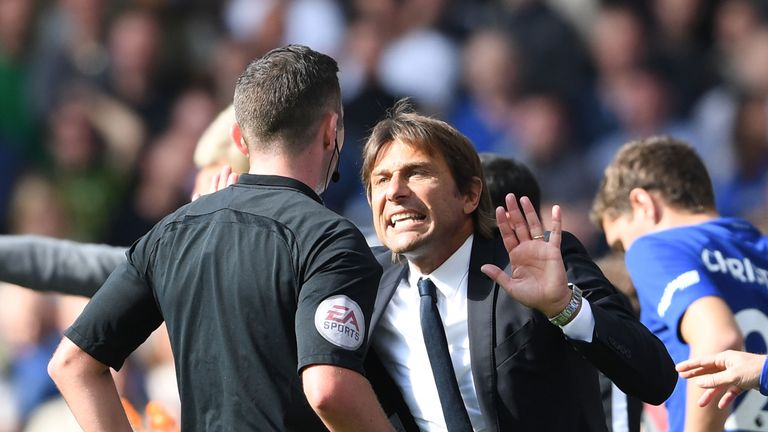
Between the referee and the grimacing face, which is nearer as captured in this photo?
the referee

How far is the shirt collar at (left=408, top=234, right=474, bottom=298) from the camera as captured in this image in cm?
331

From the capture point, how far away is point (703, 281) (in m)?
3.96

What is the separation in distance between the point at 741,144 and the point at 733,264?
13.2 feet

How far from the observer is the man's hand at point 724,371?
3.32 metres

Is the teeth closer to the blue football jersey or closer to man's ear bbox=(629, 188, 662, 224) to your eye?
the blue football jersey

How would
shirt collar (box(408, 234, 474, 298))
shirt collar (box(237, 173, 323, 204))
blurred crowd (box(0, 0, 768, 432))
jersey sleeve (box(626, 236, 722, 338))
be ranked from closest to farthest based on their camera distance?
1. shirt collar (box(237, 173, 323, 204))
2. shirt collar (box(408, 234, 474, 298))
3. jersey sleeve (box(626, 236, 722, 338))
4. blurred crowd (box(0, 0, 768, 432))

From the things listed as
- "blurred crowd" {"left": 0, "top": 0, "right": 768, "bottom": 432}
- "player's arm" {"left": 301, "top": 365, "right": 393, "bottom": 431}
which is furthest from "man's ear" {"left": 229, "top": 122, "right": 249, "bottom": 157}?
"blurred crowd" {"left": 0, "top": 0, "right": 768, "bottom": 432}

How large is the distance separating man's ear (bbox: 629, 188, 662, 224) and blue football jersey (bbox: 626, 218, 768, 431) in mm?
167

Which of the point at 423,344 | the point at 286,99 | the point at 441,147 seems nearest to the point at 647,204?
the point at 441,147

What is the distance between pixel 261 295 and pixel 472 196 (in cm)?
93

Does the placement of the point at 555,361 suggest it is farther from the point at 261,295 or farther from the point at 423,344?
the point at 261,295

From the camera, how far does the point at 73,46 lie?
8.58 m

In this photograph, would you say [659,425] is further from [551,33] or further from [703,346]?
[551,33]

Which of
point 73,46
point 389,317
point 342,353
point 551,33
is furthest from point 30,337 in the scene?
point 342,353
